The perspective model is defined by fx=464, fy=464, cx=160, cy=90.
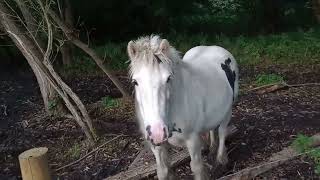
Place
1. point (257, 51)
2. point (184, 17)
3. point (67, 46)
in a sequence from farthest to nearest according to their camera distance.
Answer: point (184, 17)
point (67, 46)
point (257, 51)

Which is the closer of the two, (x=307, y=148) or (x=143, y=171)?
(x=143, y=171)

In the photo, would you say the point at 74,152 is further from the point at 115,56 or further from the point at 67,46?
the point at 115,56

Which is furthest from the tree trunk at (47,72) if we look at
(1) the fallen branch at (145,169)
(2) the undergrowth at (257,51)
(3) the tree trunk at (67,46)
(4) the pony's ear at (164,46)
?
(3) the tree trunk at (67,46)

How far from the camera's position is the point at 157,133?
3270 millimetres

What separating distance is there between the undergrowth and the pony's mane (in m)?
5.78

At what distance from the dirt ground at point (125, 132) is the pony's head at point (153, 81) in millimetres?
1693

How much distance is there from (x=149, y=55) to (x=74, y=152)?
2.83 metres

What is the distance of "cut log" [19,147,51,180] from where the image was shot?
10.9ft

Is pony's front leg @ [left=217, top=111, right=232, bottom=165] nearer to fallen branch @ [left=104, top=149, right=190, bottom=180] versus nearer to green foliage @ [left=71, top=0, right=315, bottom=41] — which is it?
fallen branch @ [left=104, top=149, right=190, bottom=180]

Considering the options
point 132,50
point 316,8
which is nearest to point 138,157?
point 132,50

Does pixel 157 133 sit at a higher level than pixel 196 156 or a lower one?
higher

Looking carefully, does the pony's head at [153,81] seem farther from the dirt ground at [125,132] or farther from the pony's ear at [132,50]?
the dirt ground at [125,132]

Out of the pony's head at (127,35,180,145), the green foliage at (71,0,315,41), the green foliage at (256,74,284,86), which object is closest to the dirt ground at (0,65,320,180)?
the green foliage at (256,74,284,86)

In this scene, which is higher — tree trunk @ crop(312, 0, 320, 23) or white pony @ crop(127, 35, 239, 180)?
white pony @ crop(127, 35, 239, 180)
